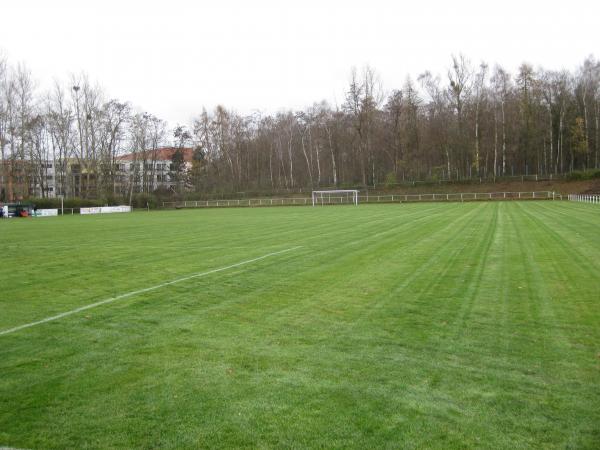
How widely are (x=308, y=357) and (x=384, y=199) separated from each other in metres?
63.7

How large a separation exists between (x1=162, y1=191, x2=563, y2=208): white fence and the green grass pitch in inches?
2123

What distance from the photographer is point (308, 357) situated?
5371mm

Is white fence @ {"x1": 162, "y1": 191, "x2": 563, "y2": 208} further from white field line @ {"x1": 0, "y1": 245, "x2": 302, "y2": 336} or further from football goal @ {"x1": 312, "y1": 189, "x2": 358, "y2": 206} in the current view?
white field line @ {"x1": 0, "y1": 245, "x2": 302, "y2": 336}

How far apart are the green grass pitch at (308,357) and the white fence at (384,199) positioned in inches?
2123

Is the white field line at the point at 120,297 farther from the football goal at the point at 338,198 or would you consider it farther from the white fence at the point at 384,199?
the football goal at the point at 338,198

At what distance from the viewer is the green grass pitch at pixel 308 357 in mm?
3758

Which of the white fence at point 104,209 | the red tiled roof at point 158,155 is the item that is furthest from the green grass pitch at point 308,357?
the red tiled roof at point 158,155

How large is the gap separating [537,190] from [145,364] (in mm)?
65624

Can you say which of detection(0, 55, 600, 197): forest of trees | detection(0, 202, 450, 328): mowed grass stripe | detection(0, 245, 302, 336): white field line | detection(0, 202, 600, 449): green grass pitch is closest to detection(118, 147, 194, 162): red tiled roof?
detection(0, 55, 600, 197): forest of trees

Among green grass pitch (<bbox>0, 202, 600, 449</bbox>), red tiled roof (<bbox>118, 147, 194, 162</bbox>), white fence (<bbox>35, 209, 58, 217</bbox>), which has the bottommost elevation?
green grass pitch (<bbox>0, 202, 600, 449</bbox>)

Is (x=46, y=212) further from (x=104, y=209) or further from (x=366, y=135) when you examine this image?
(x=366, y=135)

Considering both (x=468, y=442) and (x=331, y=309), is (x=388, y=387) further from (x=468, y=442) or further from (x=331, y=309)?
(x=331, y=309)

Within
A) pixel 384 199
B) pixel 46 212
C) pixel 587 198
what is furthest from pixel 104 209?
pixel 587 198

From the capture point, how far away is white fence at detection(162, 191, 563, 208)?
60.5m
